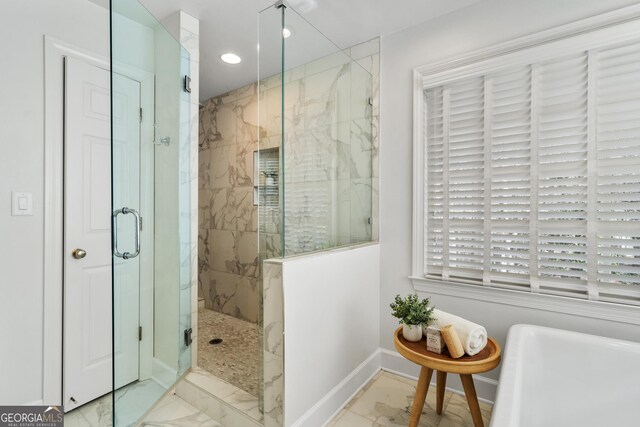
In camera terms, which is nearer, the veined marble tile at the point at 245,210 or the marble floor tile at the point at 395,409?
the marble floor tile at the point at 395,409

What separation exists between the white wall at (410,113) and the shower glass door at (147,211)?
1385 mm

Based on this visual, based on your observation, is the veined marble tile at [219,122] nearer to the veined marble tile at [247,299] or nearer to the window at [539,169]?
the veined marble tile at [247,299]

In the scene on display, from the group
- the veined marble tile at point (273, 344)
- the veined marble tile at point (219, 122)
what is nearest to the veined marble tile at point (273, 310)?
the veined marble tile at point (273, 344)

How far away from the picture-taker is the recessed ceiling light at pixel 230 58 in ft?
8.47

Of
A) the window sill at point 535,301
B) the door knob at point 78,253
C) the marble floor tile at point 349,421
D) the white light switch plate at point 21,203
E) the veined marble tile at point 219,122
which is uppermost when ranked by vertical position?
the veined marble tile at point 219,122

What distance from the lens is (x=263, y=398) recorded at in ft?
5.15

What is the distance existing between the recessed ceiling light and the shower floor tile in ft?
7.66

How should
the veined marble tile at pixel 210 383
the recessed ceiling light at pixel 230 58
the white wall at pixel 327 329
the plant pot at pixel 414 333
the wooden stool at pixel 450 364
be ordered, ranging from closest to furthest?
the wooden stool at pixel 450 364
the white wall at pixel 327 329
the plant pot at pixel 414 333
the veined marble tile at pixel 210 383
the recessed ceiling light at pixel 230 58

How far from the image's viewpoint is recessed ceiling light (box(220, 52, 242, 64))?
2.58 meters

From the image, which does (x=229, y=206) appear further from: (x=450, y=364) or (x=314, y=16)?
(x=450, y=364)

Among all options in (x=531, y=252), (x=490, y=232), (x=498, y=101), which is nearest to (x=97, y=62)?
(x=498, y=101)

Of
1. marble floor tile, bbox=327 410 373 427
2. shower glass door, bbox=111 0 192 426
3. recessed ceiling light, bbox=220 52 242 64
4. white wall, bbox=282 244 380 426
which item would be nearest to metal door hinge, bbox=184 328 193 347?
shower glass door, bbox=111 0 192 426

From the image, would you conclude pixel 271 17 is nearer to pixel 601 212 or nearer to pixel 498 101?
pixel 498 101

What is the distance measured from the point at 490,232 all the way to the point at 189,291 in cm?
195
